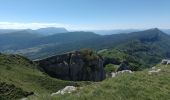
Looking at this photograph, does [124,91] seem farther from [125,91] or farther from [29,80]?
[29,80]

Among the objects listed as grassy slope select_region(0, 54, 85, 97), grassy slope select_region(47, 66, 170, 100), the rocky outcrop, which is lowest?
the rocky outcrop

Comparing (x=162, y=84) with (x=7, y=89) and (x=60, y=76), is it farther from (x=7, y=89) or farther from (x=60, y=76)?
(x=60, y=76)

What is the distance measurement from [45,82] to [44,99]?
8357 centimetres

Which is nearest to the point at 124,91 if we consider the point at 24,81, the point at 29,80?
the point at 24,81

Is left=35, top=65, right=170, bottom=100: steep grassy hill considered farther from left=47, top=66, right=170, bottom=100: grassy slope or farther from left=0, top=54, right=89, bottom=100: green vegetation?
left=0, top=54, right=89, bottom=100: green vegetation

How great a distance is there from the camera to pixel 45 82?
4011 inches

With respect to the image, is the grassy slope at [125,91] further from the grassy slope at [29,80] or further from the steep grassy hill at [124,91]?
the grassy slope at [29,80]

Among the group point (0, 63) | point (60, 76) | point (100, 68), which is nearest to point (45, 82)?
point (0, 63)

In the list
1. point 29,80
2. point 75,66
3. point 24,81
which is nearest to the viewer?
point 24,81

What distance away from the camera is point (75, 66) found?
15525 centimetres

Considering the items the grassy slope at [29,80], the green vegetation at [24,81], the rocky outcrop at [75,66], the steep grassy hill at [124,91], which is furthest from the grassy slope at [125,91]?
the rocky outcrop at [75,66]

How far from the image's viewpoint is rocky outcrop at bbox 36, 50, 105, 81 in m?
147

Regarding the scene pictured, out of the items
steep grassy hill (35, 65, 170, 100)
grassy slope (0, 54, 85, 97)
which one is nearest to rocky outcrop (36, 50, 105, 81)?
grassy slope (0, 54, 85, 97)

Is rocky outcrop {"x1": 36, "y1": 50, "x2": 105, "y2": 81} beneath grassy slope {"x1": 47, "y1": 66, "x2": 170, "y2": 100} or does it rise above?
beneath
